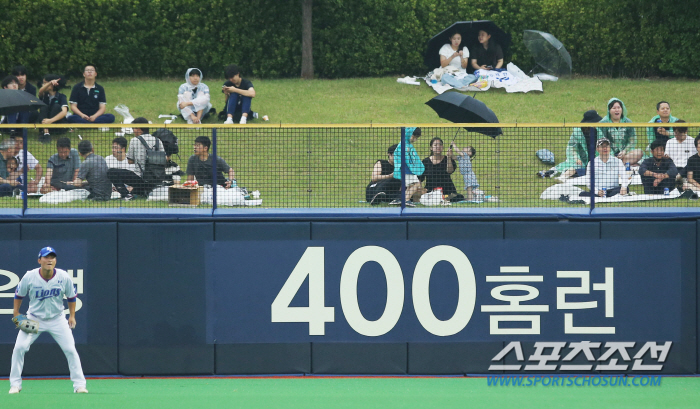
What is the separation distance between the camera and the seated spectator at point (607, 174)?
9.77 meters

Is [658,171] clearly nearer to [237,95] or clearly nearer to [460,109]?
[460,109]

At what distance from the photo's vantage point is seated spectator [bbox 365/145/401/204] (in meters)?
9.77

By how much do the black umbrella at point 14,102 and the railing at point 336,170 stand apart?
48.0 inches

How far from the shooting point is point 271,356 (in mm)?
9805

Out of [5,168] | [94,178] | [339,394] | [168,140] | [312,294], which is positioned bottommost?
[339,394]

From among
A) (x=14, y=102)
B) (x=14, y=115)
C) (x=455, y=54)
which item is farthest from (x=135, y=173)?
→ (x=455, y=54)

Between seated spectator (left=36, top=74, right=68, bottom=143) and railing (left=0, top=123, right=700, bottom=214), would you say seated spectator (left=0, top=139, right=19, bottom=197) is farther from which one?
seated spectator (left=36, top=74, right=68, bottom=143)

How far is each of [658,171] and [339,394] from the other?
4.69 m

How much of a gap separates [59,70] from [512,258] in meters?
15.1

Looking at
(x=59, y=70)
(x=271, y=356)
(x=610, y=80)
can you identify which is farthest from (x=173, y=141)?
(x=610, y=80)

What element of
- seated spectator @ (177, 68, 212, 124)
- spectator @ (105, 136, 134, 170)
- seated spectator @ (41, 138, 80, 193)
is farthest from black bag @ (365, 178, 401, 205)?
seated spectator @ (177, 68, 212, 124)

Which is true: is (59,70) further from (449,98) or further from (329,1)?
(449,98)

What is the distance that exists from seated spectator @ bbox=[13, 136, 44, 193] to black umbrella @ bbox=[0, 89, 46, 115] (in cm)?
144

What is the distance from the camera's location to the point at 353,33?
21578 millimetres
